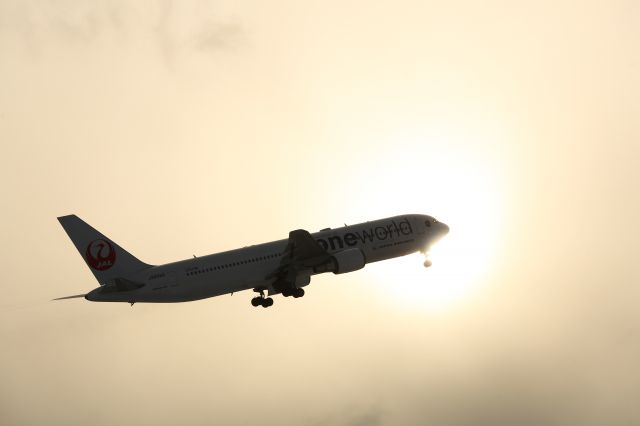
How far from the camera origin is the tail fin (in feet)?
230

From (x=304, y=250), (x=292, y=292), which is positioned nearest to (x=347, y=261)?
(x=304, y=250)

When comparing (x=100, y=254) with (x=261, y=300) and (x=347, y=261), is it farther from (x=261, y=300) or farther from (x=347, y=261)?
(x=347, y=261)

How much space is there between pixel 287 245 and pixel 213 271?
6.58 m

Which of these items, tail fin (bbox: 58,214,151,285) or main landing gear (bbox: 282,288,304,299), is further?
main landing gear (bbox: 282,288,304,299)

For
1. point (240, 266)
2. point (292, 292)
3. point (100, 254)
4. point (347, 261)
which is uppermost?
point (100, 254)

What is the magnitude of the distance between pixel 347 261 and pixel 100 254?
58.7 feet

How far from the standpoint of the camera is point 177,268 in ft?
227

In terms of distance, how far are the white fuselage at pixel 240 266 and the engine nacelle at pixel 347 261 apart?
3.04 feet

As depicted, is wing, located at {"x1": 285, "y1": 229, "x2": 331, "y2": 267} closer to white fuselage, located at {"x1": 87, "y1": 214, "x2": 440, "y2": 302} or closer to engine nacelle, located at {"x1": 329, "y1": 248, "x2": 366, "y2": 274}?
engine nacelle, located at {"x1": 329, "y1": 248, "x2": 366, "y2": 274}

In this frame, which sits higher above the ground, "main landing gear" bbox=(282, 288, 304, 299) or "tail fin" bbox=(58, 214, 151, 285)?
"tail fin" bbox=(58, 214, 151, 285)

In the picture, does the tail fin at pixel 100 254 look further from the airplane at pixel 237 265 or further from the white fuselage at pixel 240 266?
the white fuselage at pixel 240 266

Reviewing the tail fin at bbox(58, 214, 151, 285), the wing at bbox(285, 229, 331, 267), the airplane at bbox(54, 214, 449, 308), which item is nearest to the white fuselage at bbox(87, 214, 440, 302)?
the airplane at bbox(54, 214, 449, 308)

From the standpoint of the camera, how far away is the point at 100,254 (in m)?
70.5

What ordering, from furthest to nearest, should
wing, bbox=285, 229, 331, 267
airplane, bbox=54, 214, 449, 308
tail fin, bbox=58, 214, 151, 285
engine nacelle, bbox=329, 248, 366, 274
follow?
1. engine nacelle, bbox=329, 248, 366, 274
2. wing, bbox=285, 229, 331, 267
3. tail fin, bbox=58, 214, 151, 285
4. airplane, bbox=54, 214, 449, 308
